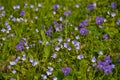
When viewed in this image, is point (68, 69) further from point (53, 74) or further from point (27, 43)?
point (27, 43)

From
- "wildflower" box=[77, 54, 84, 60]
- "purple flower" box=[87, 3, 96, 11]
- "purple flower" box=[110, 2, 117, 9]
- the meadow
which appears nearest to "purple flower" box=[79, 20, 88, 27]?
the meadow

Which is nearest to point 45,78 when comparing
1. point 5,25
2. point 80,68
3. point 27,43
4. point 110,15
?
point 80,68

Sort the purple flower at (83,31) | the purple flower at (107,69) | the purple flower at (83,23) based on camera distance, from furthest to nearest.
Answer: the purple flower at (83,23), the purple flower at (83,31), the purple flower at (107,69)

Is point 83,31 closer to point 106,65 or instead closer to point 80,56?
point 80,56

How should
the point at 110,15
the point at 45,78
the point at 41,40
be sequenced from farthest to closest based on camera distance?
the point at 110,15
the point at 41,40
the point at 45,78

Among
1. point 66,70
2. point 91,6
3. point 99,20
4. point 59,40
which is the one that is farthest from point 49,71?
point 91,6

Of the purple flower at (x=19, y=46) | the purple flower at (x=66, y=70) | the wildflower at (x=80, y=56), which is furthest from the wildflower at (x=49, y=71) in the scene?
the purple flower at (x=19, y=46)

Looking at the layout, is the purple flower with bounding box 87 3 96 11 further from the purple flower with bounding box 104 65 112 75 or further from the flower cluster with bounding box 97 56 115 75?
the purple flower with bounding box 104 65 112 75

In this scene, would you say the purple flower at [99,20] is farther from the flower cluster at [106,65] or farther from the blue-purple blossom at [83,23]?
the flower cluster at [106,65]
